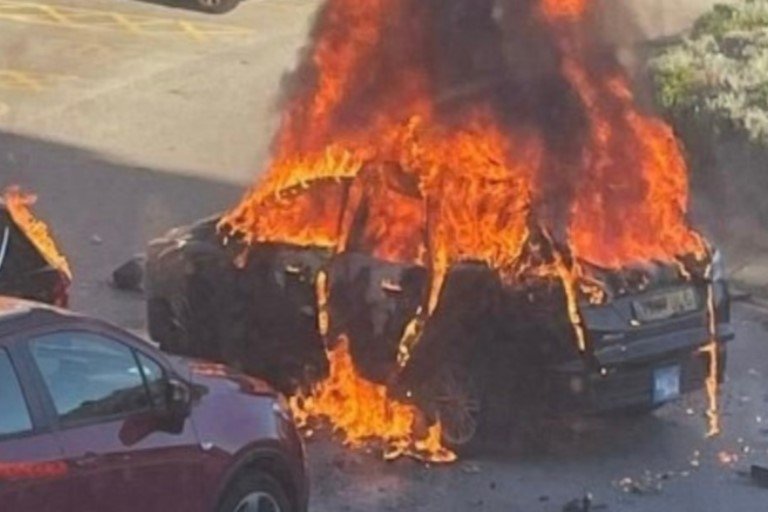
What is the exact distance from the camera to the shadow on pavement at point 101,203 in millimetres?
16422

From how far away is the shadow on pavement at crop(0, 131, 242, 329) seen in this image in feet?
53.9

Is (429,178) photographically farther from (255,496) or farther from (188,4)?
(188,4)

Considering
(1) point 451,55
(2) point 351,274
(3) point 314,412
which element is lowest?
(3) point 314,412

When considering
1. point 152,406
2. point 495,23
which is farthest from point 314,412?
point 152,406

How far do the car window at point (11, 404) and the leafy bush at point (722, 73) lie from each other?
1021 cm

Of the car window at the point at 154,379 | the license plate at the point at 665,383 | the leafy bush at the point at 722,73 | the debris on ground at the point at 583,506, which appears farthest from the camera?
the leafy bush at the point at 722,73

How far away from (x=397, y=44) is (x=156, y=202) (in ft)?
20.4

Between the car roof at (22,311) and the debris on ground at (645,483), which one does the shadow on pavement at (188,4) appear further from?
the car roof at (22,311)

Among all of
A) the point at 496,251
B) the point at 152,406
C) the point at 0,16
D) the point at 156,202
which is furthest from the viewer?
the point at 0,16

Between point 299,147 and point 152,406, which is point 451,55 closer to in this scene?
point 299,147

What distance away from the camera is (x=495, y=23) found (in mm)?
13672

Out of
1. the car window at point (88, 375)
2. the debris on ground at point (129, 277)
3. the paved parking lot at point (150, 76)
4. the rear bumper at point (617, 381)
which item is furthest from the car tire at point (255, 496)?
the paved parking lot at point (150, 76)

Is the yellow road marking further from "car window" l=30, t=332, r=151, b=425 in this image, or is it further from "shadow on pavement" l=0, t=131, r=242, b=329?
"car window" l=30, t=332, r=151, b=425

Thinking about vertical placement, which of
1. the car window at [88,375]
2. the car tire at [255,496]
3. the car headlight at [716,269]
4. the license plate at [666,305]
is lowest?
the car tire at [255,496]
